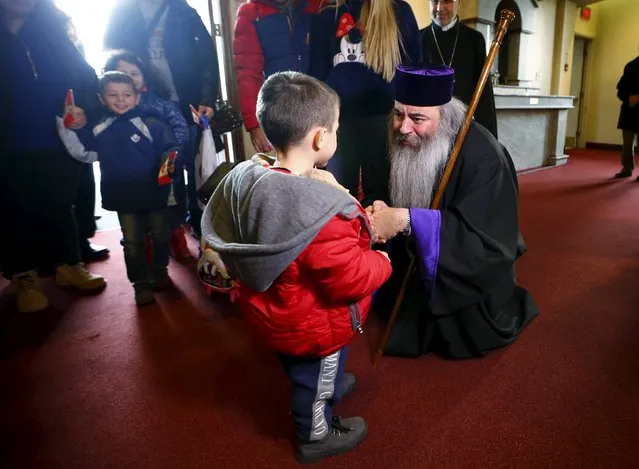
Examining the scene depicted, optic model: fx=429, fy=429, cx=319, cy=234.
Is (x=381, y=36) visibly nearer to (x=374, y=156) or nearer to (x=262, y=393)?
(x=374, y=156)

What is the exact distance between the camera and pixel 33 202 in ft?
8.64

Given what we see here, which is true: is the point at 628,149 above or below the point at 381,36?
below

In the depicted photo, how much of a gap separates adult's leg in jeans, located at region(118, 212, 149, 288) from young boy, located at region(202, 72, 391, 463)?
1.62 meters

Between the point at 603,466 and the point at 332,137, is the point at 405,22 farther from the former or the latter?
the point at 603,466

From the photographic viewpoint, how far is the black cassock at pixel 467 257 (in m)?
1.76

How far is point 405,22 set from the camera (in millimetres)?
2402

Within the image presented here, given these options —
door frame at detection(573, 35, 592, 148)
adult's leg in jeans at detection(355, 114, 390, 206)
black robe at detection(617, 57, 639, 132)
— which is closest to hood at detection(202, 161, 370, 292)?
adult's leg in jeans at detection(355, 114, 390, 206)

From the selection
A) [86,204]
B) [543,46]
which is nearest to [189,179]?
[86,204]

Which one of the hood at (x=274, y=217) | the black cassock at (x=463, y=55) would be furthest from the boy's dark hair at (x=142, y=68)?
the black cassock at (x=463, y=55)

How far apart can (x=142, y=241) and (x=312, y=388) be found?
1810 mm

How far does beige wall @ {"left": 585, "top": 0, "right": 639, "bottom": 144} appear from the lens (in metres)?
9.65

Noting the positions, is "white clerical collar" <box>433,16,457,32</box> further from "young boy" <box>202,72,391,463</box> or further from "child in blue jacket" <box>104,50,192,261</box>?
"young boy" <box>202,72,391,463</box>

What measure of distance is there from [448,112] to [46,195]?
2.41 meters

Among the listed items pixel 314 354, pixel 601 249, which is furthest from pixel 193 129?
pixel 601 249
